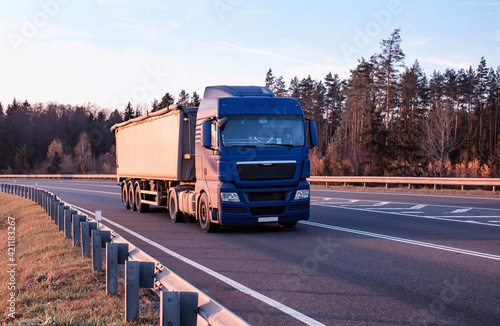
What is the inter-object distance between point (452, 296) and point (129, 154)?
16105 millimetres

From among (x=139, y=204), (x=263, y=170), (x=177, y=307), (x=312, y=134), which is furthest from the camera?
(x=139, y=204)

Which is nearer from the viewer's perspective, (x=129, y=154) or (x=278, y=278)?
(x=278, y=278)

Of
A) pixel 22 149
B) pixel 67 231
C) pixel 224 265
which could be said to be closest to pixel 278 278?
pixel 224 265

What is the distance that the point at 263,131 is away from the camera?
39.0ft

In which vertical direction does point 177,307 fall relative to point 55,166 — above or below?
below

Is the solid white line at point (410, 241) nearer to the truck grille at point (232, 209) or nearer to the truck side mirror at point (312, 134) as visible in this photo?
the truck side mirror at point (312, 134)

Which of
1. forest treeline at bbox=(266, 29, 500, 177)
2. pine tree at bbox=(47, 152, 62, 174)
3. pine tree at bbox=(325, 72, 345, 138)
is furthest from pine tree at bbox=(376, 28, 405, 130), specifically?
pine tree at bbox=(47, 152, 62, 174)

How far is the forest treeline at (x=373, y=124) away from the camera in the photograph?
48.0 meters

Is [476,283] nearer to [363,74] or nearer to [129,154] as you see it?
[129,154]

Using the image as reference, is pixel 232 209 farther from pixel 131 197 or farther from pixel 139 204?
pixel 131 197

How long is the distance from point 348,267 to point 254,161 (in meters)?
4.22

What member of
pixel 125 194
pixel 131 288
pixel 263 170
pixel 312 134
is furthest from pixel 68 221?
pixel 125 194

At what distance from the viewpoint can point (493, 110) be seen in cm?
7594

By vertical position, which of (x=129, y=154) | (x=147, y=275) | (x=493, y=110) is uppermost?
(x=493, y=110)
